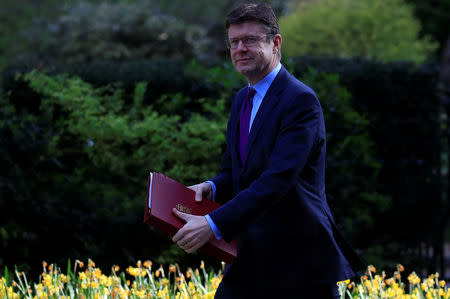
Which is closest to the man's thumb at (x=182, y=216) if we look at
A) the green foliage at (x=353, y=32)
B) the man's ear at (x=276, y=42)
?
the man's ear at (x=276, y=42)

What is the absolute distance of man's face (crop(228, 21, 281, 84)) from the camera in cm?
230

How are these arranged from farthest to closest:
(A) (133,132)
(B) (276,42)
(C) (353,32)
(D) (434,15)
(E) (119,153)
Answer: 1. (D) (434,15)
2. (C) (353,32)
3. (E) (119,153)
4. (A) (133,132)
5. (B) (276,42)

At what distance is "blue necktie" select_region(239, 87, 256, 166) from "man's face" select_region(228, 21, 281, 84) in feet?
0.37

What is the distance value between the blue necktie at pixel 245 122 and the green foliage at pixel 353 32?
1024 cm

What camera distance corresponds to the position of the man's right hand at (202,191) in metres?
2.48

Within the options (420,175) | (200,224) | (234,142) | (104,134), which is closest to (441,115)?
(420,175)

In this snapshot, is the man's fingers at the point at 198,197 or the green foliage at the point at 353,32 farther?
the green foliage at the point at 353,32

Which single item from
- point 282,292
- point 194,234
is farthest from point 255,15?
point 282,292

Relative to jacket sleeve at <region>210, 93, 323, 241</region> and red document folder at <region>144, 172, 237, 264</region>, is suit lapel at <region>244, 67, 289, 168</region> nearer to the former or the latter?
jacket sleeve at <region>210, 93, 323, 241</region>

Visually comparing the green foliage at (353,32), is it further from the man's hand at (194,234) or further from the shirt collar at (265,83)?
the man's hand at (194,234)

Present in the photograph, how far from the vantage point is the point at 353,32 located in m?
12.6

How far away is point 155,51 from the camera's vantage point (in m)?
13.3

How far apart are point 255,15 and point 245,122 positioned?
446mm

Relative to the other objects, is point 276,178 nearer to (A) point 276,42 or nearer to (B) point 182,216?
(B) point 182,216
